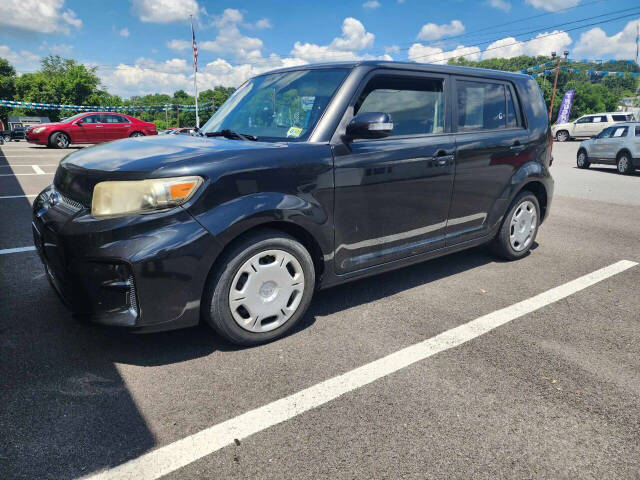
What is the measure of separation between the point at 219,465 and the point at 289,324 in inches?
46.7

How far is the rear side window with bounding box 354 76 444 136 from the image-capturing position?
3.23 m

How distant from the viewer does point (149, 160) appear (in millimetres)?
2547

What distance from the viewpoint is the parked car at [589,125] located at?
2818cm

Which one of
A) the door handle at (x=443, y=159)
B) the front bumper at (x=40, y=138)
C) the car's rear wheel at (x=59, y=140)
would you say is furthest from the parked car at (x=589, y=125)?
the front bumper at (x=40, y=138)

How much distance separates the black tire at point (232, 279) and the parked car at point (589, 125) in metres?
31.7

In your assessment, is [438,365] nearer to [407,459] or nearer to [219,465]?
[407,459]

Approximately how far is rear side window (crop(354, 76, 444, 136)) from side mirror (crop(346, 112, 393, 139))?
0.23 m

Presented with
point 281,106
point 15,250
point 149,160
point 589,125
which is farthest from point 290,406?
point 589,125

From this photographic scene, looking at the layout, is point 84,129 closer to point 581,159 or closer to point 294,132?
point 294,132

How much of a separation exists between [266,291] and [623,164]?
14751 mm

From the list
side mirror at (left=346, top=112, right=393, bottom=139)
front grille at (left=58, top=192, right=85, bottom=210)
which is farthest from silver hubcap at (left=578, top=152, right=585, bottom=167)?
front grille at (left=58, top=192, right=85, bottom=210)

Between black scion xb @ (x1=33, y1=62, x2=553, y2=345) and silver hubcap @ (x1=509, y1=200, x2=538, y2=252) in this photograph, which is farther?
silver hubcap @ (x1=509, y1=200, x2=538, y2=252)

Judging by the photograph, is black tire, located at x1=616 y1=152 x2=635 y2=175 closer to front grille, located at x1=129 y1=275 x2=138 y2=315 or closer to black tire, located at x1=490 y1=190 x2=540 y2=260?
black tire, located at x1=490 y1=190 x2=540 y2=260

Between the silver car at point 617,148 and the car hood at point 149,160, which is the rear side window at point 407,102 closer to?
the car hood at point 149,160
